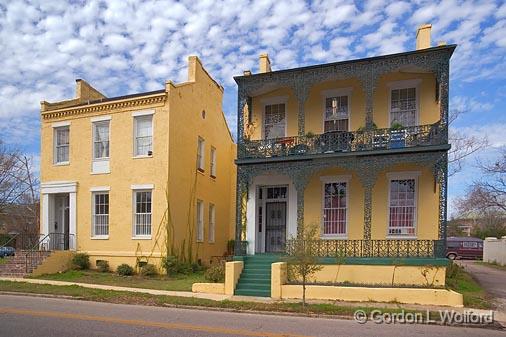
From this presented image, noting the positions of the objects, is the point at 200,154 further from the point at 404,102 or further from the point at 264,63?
the point at 404,102

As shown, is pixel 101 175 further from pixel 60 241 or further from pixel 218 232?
pixel 218 232

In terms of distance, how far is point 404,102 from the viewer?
16.4 metres

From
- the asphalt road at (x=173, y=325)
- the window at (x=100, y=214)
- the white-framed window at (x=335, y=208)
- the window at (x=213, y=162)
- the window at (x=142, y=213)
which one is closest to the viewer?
the asphalt road at (x=173, y=325)

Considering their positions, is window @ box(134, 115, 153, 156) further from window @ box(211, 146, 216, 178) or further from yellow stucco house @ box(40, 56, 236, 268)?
window @ box(211, 146, 216, 178)

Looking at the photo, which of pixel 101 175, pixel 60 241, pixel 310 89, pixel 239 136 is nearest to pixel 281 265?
pixel 239 136

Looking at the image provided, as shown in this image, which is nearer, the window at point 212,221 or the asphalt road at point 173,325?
the asphalt road at point 173,325

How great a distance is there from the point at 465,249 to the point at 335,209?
2408cm

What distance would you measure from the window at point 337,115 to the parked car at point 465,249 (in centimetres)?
2377

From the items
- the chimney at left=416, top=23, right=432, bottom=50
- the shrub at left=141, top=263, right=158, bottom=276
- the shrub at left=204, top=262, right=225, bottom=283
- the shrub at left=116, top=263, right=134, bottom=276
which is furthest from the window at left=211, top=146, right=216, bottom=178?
the chimney at left=416, top=23, right=432, bottom=50

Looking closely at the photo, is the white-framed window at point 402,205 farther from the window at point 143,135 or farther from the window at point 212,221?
the window at point 143,135

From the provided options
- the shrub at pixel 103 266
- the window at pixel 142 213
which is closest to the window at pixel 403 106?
the window at pixel 142 213

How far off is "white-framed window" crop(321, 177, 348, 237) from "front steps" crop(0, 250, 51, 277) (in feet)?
40.2

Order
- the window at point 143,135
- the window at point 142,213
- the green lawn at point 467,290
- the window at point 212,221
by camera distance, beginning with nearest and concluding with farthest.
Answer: the green lawn at point 467,290, the window at point 142,213, the window at point 143,135, the window at point 212,221

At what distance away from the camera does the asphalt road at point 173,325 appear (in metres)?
8.19
